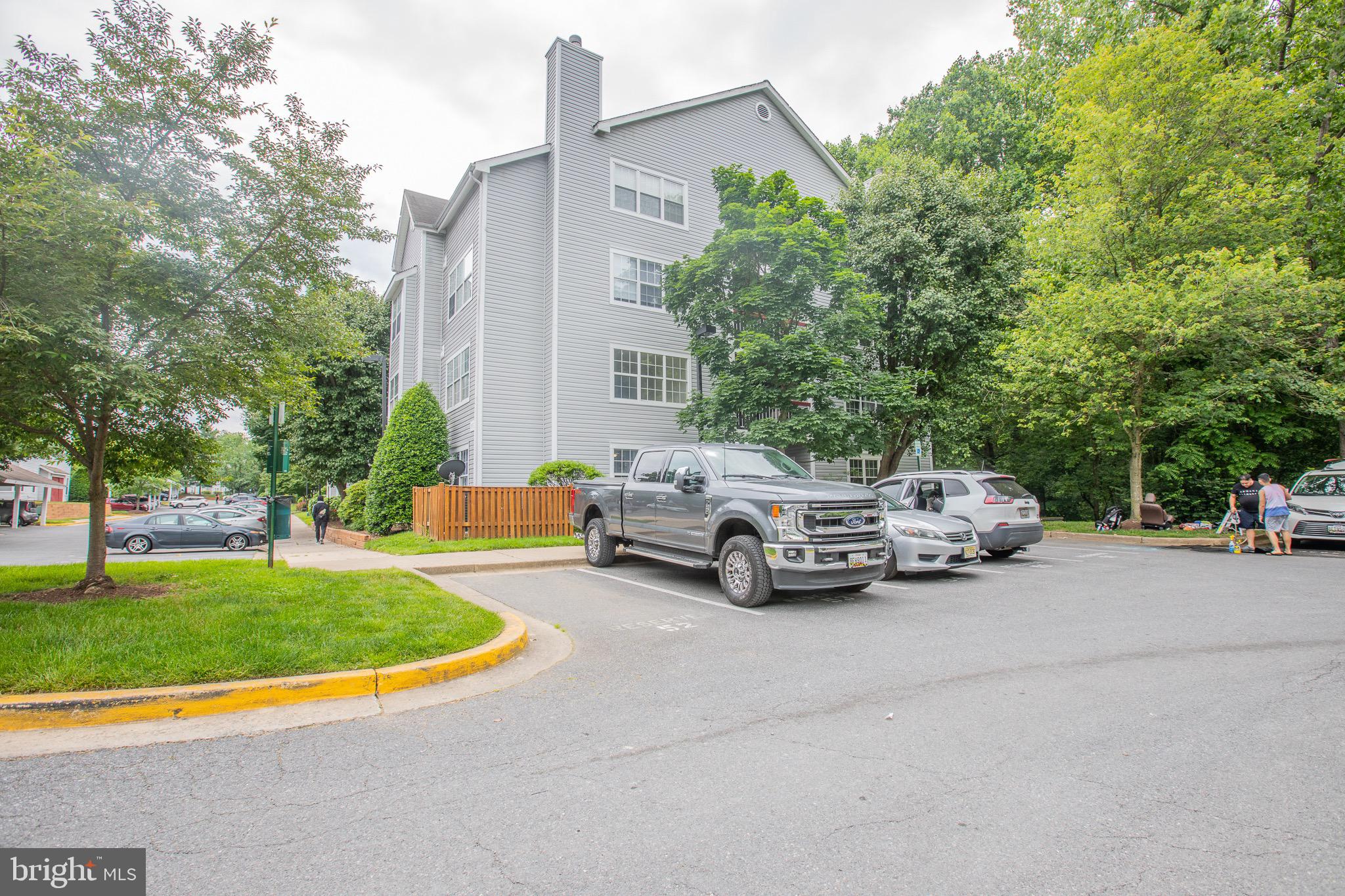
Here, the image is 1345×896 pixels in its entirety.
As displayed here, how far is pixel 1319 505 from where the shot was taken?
46.8 ft

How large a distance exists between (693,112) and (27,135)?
60.6 feet

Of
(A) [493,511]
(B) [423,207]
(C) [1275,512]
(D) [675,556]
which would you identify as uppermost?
(B) [423,207]

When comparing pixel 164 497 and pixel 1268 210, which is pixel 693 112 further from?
pixel 164 497

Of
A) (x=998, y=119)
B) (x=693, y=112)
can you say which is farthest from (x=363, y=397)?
(x=998, y=119)

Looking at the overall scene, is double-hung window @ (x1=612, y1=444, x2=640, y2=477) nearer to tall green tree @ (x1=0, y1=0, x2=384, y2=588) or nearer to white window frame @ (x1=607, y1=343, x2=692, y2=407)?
white window frame @ (x1=607, y1=343, x2=692, y2=407)

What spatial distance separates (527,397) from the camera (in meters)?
18.4

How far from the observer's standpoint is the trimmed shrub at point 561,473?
1678 cm

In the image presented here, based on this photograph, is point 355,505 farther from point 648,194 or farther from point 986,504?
point 986,504

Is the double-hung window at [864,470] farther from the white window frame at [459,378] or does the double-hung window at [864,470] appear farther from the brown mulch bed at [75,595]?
the brown mulch bed at [75,595]

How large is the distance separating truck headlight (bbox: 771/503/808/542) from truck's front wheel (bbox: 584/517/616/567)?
419cm

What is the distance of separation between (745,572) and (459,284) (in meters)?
15.9

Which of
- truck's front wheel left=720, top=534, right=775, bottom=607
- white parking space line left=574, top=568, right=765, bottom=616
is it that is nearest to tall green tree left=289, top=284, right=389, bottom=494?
white parking space line left=574, top=568, right=765, bottom=616

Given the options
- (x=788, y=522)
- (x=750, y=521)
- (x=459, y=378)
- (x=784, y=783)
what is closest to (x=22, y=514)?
(x=459, y=378)

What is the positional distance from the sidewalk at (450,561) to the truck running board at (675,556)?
78.5 inches
